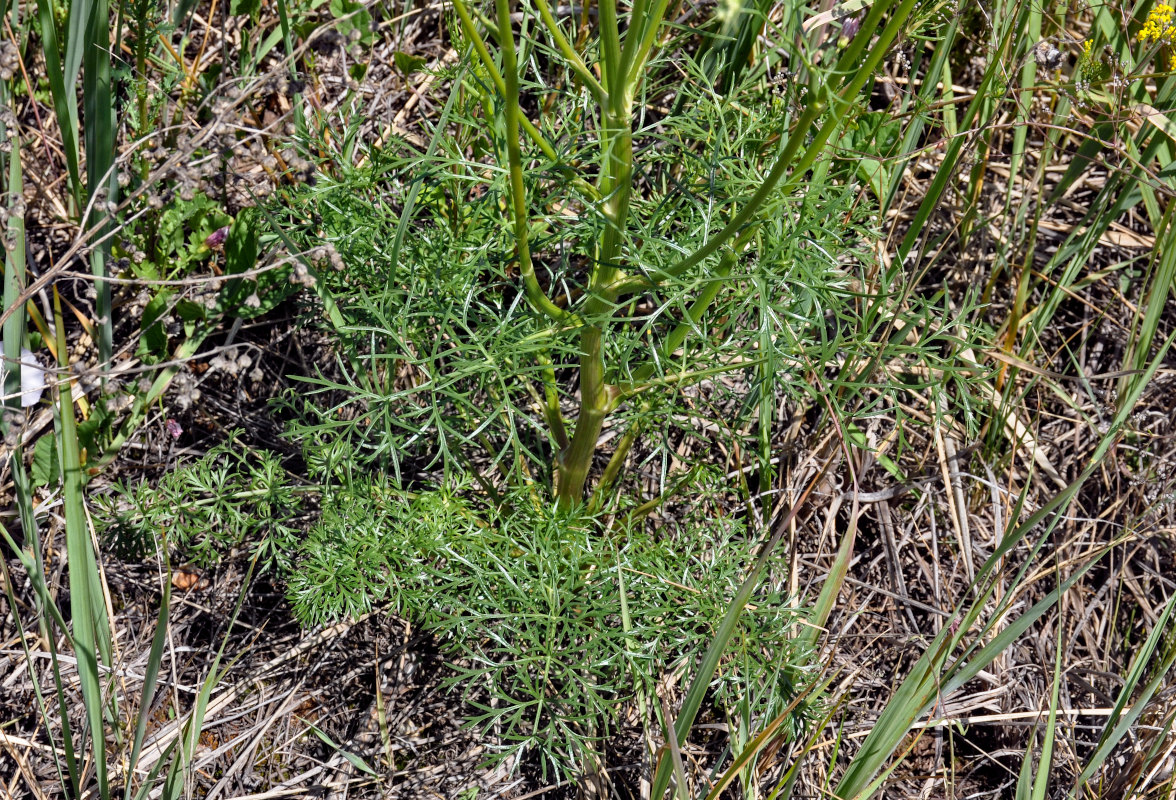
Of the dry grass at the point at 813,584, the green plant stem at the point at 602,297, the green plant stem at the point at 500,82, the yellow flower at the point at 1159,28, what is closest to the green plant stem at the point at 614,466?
the green plant stem at the point at 602,297

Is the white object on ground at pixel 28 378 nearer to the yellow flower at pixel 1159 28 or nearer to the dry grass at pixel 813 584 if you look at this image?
the dry grass at pixel 813 584

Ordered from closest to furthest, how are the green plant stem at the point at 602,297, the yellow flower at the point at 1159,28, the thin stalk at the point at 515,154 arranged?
the thin stalk at the point at 515,154, the green plant stem at the point at 602,297, the yellow flower at the point at 1159,28

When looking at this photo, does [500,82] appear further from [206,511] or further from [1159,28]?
[1159,28]

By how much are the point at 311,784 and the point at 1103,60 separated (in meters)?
2.41

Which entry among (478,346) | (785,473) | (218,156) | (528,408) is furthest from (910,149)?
(218,156)

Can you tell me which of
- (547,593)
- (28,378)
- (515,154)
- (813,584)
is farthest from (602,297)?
(28,378)

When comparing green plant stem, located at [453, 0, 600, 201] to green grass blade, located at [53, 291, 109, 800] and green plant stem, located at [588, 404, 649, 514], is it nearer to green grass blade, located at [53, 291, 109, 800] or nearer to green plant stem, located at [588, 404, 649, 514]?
green plant stem, located at [588, 404, 649, 514]

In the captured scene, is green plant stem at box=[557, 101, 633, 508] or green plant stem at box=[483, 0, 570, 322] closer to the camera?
green plant stem at box=[483, 0, 570, 322]

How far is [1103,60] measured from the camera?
2.26m

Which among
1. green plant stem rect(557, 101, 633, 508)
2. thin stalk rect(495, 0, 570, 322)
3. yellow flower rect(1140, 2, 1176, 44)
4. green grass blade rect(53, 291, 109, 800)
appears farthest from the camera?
yellow flower rect(1140, 2, 1176, 44)

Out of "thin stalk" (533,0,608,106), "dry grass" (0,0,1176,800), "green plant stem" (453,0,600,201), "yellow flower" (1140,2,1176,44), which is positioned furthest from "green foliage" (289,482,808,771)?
"yellow flower" (1140,2,1176,44)

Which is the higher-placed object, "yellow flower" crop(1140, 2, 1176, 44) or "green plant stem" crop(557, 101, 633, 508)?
"yellow flower" crop(1140, 2, 1176, 44)

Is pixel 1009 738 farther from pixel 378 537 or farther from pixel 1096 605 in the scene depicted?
pixel 378 537

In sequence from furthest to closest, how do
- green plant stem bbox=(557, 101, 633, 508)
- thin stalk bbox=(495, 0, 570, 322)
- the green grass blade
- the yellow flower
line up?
the yellow flower
the green grass blade
green plant stem bbox=(557, 101, 633, 508)
thin stalk bbox=(495, 0, 570, 322)
